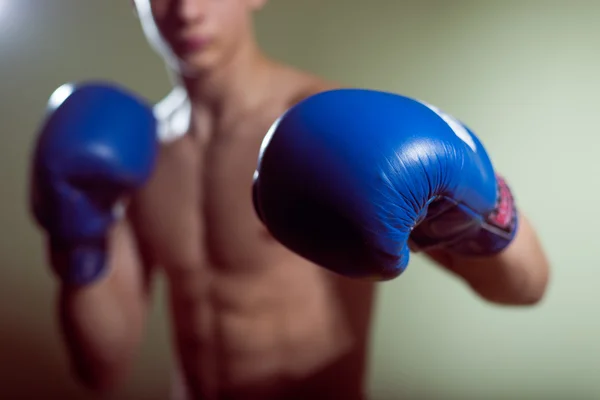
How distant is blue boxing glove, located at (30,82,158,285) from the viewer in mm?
878

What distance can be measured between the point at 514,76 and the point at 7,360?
1.47m

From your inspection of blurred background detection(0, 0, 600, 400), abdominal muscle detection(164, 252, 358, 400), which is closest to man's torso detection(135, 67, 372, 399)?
abdominal muscle detection(164, 252, 358, 400)

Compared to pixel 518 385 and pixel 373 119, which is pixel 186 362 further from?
pixel 518 385

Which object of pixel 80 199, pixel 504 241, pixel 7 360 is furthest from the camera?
pixel 7 360

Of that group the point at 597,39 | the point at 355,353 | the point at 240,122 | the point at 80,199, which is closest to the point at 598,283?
the point at 597,39

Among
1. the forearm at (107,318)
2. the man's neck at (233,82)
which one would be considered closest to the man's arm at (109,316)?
the forearm at (107,318)

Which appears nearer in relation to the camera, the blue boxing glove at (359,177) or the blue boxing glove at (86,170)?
the blue boxing glove at (359,177)

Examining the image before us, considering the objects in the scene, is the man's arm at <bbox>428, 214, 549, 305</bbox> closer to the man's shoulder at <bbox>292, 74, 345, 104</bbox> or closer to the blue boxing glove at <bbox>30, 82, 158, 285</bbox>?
the man's shoulder at <bbox>292, 74, 345, 104</bbox>

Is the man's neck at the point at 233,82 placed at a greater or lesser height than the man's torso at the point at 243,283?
greater

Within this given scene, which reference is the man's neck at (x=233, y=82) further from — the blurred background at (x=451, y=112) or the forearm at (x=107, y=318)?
the blurred background at (x=451, y=112)

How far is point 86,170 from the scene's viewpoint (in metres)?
0.88

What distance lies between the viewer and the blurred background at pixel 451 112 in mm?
1252

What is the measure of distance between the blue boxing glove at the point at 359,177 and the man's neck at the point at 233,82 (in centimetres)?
36

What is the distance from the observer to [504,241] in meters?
0.73
